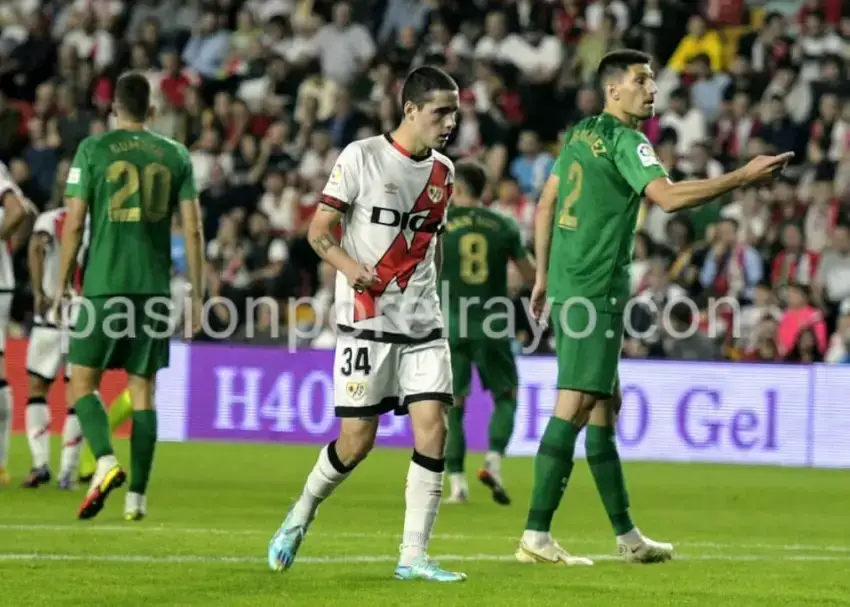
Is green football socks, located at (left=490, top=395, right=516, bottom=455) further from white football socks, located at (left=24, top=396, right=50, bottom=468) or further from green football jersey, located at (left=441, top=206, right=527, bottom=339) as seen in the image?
white football socks, located at (left=24, top=396, right=50, bottom=468)

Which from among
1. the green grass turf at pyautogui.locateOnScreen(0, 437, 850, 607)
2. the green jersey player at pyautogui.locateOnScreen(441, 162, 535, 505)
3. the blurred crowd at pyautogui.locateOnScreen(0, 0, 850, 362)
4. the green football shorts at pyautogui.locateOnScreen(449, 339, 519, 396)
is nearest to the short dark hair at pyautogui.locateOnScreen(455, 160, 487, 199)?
the green jersey player at pyautogui.locateOnScreen(441, 162, 535, 505)

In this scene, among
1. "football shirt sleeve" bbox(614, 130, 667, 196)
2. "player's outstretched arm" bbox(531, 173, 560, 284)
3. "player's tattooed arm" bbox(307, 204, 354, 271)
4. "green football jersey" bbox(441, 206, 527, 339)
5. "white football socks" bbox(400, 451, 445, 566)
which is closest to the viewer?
"player's tattooed arm" bbox(307, 204, 354, 271)

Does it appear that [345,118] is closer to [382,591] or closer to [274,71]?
[274,71]

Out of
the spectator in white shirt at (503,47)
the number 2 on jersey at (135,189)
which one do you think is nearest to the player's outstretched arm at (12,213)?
the number 2 on jersey at (135,189)

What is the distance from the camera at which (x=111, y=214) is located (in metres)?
10.6

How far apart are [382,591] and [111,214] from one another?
12.5ft

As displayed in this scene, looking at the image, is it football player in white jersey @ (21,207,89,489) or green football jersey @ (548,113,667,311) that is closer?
green football jersey @ (548,113,667,311)

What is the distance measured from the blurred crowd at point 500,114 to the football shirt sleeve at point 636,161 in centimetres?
969

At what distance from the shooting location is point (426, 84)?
8.08 m

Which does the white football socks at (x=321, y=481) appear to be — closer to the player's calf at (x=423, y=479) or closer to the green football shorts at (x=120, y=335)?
the player's calf at (x=423, y=479)

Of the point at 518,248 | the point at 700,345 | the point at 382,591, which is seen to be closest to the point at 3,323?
the point at 518,248

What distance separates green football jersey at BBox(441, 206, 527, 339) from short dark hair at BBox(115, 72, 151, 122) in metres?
3.12

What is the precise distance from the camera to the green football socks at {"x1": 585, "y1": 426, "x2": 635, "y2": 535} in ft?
29.8

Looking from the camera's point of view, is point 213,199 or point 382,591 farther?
point 213,199
